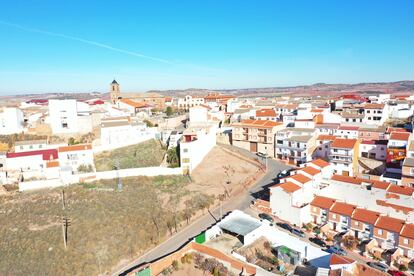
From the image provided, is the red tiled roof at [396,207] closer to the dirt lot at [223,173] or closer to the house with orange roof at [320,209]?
the house with orange roof at [320,209]

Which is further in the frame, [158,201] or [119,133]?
[119,133]

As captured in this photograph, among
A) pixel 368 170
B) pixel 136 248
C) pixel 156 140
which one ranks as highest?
pixel 156 140

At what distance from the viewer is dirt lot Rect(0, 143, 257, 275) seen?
26.1 metres

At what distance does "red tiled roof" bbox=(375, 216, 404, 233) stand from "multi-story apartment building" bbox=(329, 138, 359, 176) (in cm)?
1399

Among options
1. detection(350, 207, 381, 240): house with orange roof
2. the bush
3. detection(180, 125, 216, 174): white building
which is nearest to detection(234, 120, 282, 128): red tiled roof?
detection(180, 125, 216, 174): white building

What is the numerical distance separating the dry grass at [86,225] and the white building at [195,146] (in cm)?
489

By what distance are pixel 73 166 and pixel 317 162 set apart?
31.4 metres

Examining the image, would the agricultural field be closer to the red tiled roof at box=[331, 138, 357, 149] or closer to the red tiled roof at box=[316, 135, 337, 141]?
the red tiled roof at box=[316, 135, 337, 141]

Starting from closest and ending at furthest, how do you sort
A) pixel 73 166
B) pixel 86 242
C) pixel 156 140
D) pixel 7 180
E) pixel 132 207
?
pixel 86 242 → pixel 132 207 → pixel 7 180 → pixel 73 166 → pixel 156 140

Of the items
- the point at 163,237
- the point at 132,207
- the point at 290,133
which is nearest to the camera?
the point at 163,237

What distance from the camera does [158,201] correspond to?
118 ft

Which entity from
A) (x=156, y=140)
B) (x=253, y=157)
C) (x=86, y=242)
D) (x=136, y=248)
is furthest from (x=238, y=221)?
(x=156, y=140)

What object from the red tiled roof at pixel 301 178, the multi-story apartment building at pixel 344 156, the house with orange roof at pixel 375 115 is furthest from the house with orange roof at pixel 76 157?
the house with orange roof at pixel 375 115

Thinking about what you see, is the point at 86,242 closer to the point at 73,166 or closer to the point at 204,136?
the point at 73,166
